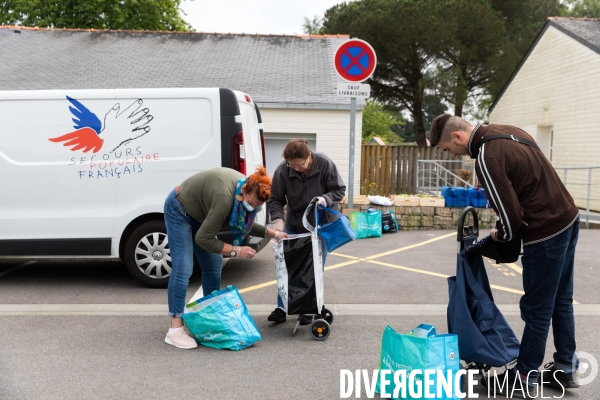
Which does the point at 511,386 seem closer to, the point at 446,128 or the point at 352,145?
the point at 446,128

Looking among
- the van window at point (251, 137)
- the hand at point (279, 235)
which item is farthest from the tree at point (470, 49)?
the hand at point (279, 235)

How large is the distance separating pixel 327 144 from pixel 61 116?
349 inches

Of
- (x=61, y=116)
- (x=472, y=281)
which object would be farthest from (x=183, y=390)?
(x=61, y=116)

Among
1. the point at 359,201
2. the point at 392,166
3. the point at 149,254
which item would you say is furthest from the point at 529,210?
the point at 392,166

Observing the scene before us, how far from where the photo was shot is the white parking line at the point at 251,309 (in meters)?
5.90

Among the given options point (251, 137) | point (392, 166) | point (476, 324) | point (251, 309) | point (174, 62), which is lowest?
point (251, 309)

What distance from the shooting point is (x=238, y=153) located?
6508 mm

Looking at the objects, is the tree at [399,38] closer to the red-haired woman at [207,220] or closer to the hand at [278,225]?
the hand at [278,225]

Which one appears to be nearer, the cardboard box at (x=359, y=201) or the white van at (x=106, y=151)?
the white van at (x=106, y=151)

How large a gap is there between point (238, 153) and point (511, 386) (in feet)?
11.9

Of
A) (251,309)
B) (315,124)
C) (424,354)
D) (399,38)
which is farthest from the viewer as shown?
(399,38)

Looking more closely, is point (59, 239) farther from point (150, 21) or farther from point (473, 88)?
point (150, 21)

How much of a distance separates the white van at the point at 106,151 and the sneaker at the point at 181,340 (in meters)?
1.73

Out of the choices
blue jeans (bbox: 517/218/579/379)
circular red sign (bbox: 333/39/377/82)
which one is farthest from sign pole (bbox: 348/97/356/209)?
blue jeans (bbox: 517/218/579/379)
